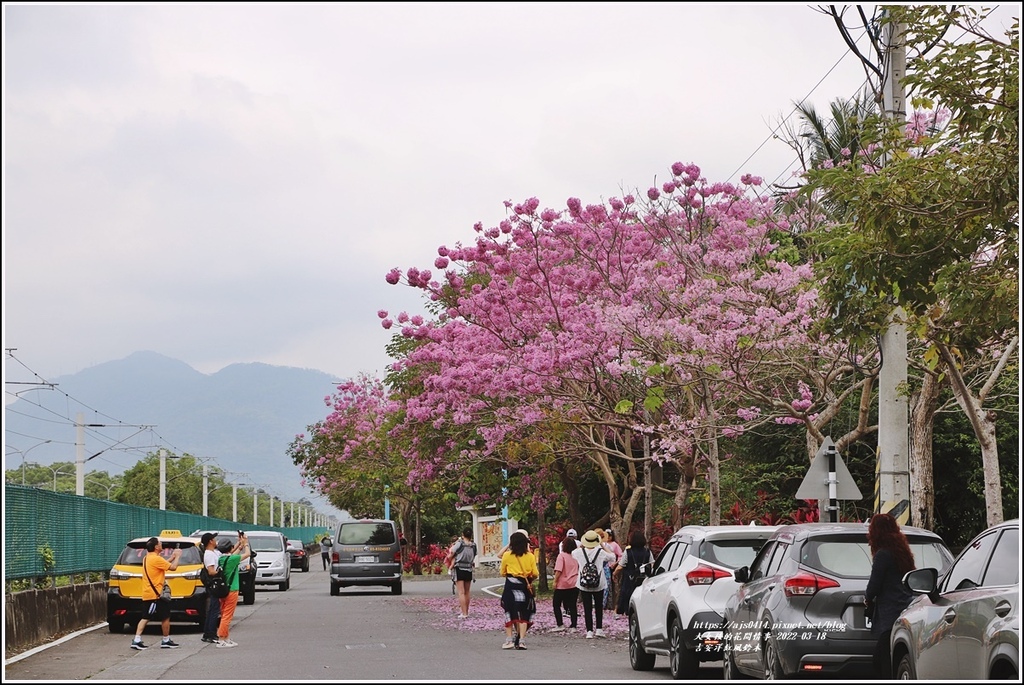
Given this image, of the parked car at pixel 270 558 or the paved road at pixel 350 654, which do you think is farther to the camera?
the parked car at pixel 270 558

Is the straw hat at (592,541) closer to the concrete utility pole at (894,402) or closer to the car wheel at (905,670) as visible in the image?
the concrete utility pole at (894,402)

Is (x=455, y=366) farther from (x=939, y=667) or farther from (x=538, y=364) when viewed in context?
(x=939, y=667)

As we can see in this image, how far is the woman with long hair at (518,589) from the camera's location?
18812mm

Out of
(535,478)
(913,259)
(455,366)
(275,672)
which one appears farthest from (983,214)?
(535,478)

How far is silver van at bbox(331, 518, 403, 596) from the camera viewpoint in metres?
40.3

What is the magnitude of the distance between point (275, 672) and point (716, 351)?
927 centimetres

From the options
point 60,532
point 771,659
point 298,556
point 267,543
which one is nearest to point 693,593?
point 771,659

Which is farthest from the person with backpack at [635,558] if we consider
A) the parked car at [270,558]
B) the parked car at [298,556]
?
the parked car at [298,556]

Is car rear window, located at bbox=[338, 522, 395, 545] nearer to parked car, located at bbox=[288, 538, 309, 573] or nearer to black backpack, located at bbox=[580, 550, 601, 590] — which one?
black backpack, located at bbox=[580, 550, 601, 590]

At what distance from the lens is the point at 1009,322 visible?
13977mm

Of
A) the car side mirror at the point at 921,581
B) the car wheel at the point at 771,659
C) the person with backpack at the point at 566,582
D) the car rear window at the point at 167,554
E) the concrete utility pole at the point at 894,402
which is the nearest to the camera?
the car side mirror at the point at 921,581

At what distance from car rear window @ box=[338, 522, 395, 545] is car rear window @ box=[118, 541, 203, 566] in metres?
16.1

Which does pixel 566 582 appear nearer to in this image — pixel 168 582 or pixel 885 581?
pixel 168 582

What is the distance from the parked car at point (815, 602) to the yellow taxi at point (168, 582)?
41.5 ft
